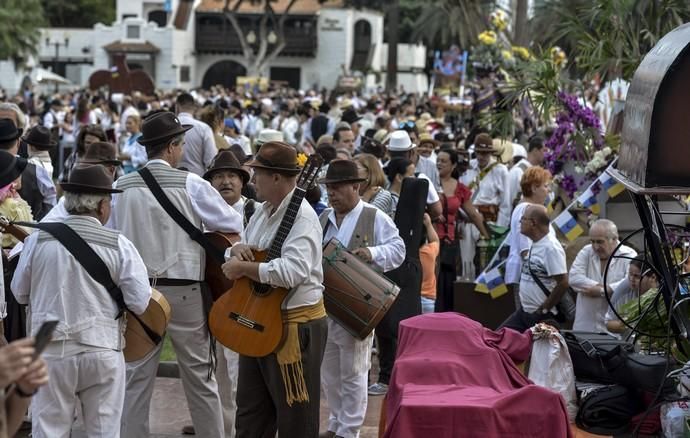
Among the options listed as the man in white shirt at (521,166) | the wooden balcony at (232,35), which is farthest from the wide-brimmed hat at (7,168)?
the wooden balcony at (232,35)

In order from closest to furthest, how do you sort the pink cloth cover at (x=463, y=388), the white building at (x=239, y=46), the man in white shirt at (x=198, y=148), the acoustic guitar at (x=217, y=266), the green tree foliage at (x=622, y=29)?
the pink cloth cover at (x=463, y=388) → the acoustic guitar at (x=217, y=266) → the man in white shirt at (x=198, y=148) → the green tree foliage at (x=622, y=29) → the white building at (x=239, y=46)

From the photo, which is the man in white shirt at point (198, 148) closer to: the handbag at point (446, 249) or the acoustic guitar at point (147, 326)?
the handbag at point (446, 249)

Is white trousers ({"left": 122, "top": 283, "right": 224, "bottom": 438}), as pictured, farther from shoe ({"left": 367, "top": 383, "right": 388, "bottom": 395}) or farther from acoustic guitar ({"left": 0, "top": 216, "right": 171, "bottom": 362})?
shoe ({"left": 367, "top": 383, "right": 388, "bottom": 395})

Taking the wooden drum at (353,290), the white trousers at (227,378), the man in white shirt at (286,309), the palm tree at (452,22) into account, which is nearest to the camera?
the man in white shirt at (286,309)

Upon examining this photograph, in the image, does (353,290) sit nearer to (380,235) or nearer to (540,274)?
(380,235)

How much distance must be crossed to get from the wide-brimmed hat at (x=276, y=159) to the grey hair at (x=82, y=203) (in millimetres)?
928

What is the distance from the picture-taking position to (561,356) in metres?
7.25

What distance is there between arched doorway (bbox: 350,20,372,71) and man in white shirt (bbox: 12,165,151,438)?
3115 inches

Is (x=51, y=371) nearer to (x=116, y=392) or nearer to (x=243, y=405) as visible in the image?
(x=116, y=392)

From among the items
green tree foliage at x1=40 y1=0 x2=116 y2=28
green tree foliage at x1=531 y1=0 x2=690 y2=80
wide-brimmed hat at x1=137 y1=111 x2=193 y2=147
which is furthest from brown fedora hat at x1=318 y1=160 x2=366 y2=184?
green tree foliage at x1=40 y1=0 x2=116 y2=28

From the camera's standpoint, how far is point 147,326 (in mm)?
6730

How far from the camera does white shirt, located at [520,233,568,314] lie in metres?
9.52

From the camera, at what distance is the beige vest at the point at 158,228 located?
731 centimetres

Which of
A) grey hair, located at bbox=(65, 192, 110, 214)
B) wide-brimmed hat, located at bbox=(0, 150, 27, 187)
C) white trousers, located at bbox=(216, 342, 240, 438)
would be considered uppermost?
wide-brimmed hat, located at bbox=(0, 150, 27, 187)
